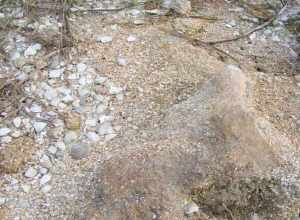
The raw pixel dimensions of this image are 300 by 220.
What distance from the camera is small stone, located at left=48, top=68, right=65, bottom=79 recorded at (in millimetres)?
2361

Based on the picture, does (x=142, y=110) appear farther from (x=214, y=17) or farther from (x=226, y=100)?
(x=214, y=17)

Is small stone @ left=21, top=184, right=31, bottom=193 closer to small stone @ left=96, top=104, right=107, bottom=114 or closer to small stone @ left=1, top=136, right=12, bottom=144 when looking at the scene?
small stone @ left=1, top=136, right=12, bottom=144

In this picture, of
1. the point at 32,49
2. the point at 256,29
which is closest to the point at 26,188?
the point at 32,49

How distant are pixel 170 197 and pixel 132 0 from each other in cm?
129

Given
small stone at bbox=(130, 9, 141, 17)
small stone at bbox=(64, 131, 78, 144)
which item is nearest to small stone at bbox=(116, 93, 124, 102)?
small stone at bbox=(64, 131, 78, 144)

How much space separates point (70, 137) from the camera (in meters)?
2.14

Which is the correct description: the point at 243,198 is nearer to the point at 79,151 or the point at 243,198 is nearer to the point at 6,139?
the point at 79,151

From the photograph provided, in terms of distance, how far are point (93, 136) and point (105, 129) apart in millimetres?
61

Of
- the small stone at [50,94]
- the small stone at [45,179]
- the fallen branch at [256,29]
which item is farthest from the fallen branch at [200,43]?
the small stone at [45,179]

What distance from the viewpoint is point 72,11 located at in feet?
8.80

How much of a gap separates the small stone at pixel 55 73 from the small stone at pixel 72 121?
0.78ft

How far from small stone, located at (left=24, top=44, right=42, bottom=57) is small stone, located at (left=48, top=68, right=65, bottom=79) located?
0.16m

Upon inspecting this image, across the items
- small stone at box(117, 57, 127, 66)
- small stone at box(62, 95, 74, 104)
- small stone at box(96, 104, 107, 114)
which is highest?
small stone at box(117, 57, 127, 66)

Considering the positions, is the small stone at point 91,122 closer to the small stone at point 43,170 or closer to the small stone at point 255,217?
the small stone at point 43,170
